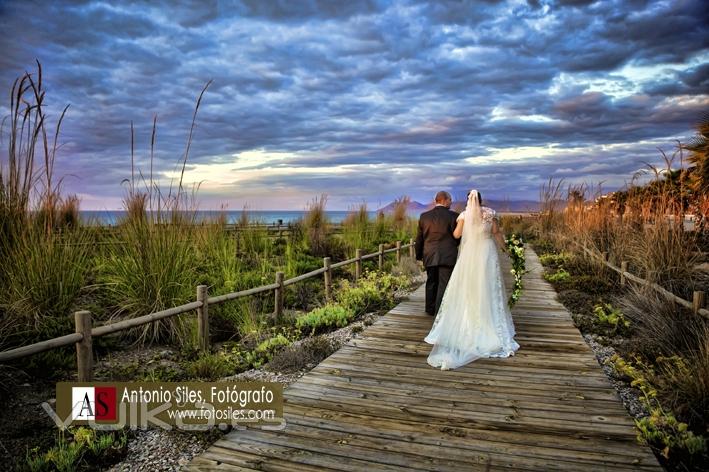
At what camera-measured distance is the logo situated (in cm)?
389

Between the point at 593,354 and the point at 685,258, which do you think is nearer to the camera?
the point at 593,354

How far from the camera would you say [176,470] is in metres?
3.12

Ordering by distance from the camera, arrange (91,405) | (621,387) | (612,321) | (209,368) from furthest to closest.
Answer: (612,321), (209,368), (621,387), (91,405)

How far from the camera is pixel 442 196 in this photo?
23.5 ft

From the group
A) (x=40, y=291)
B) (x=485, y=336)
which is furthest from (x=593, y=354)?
(x=40, y=291)

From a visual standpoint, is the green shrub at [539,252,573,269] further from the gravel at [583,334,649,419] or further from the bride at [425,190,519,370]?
the bride at [425,190,519,370]

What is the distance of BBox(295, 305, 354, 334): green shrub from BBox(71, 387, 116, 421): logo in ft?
9.77

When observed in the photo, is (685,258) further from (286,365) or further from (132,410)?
(132,410)

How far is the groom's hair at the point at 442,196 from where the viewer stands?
7152 millimetres

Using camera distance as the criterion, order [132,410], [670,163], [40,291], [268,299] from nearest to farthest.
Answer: [132,410], [40,291], [670,163], [268,299]

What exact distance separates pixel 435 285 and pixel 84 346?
489 cm

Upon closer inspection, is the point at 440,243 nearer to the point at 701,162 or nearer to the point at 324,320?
the point at 324,320

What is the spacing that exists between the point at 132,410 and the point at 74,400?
0.50 m

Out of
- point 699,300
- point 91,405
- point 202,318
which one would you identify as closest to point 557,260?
point 699,300
